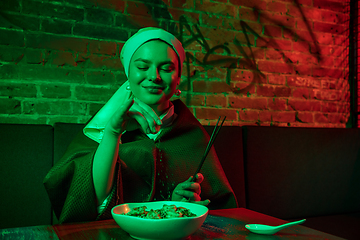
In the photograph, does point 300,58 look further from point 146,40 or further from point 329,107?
point 146,40

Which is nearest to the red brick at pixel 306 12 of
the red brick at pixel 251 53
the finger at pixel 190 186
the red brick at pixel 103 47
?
the red brick at pixel 251 53

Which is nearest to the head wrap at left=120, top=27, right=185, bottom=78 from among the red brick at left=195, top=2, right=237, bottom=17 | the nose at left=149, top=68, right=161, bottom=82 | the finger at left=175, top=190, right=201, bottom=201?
the nose at left=149, top=68, right=161, bottom=82

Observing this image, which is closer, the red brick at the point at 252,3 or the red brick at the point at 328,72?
the red brick at the point at 252,3

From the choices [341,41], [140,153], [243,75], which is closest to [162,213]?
[140,153]

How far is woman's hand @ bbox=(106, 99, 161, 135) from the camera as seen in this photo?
754 millimetres

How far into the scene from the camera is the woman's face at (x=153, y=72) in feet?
3.34

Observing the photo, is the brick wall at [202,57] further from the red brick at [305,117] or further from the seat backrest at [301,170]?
the seat backrest at [301,170]

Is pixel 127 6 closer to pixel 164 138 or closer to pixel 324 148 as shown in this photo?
pixel 164 138

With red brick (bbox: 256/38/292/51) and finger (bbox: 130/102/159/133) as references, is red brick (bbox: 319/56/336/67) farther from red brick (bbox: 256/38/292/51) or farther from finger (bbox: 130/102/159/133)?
finger (bbox: 130/102/159/133)

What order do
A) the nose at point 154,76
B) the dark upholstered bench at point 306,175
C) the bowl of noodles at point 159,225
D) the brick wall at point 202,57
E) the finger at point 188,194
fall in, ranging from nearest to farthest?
1. the bowl of noodles at point 159,225
2. the finger at point 188,194
3. the nose at point 154,76
4. the brick wall at point 202,57
5. the dark upholstered bench at point 306,175

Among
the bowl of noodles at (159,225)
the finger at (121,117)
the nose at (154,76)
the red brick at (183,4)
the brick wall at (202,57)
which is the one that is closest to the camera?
the bowl of noodles at (159,225)

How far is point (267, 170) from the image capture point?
160 cm

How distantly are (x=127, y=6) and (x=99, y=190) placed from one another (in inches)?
45.7

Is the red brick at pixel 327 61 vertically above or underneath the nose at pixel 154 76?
above
